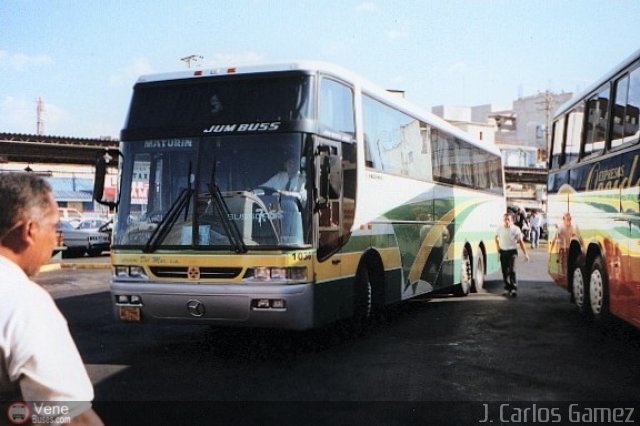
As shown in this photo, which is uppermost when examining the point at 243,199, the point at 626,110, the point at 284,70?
the point at 284,70

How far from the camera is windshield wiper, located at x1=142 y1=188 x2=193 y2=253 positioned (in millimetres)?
8094

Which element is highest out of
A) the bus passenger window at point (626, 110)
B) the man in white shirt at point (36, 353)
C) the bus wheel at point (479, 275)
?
the bus passenger window at point (626, 110)

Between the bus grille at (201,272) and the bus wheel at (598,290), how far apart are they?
491cm

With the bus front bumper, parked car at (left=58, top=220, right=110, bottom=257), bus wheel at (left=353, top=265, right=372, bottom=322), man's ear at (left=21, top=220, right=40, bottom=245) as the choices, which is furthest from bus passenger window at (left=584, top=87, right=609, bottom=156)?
parked car at (left=58, top=220, right=110, bottom=257)

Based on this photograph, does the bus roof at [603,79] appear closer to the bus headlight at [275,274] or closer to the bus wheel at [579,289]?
the bus wheel at [579,289]

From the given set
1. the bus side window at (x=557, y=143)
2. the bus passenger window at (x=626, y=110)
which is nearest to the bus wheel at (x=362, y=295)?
the bus passenger window at (x=626, y=110)

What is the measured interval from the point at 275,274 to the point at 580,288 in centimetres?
555

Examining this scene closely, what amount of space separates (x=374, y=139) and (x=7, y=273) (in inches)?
329

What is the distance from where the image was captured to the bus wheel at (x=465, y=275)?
15.0m

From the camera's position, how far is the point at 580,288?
36.3 ft

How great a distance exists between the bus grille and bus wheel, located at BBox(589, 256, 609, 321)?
4.91 m

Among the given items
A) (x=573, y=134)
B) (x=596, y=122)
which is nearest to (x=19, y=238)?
(x=596, y=122)

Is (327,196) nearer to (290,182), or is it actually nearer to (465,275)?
(290,182)

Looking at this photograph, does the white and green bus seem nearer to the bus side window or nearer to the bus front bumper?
the bus front bumper
